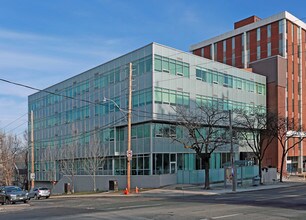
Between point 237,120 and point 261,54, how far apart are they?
2544 cm

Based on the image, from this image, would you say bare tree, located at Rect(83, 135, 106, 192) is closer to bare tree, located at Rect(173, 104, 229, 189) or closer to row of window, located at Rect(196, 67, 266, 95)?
bare tree, located at Rect(173, 104, 229, 189)

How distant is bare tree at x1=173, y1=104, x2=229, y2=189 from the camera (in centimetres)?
3519

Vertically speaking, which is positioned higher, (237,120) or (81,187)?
(237,120)

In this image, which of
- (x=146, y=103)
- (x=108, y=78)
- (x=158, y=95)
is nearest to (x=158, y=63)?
(x=158, y=95)

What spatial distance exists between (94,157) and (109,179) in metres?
3.32

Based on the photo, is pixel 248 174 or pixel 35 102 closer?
pixel 248 174

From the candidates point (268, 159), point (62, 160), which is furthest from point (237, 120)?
point (62, 160)

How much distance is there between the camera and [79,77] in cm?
5584

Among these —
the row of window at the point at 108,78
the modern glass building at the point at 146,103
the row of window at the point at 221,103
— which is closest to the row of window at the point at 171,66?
the modern glass building at the point at 146,103

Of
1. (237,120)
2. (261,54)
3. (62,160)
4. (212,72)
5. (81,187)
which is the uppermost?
(261,54)

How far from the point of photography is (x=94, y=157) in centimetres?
4650

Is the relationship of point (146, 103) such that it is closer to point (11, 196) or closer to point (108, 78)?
point (108, 78)

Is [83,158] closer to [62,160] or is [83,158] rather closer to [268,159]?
[62,160]

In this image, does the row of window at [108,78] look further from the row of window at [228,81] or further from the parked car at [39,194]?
the parked car at [39,194]
